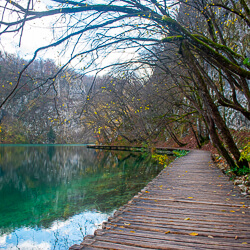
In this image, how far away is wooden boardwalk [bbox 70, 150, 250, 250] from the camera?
2426 millimetres

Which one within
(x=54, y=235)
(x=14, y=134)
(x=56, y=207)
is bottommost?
(x=54, y=235)

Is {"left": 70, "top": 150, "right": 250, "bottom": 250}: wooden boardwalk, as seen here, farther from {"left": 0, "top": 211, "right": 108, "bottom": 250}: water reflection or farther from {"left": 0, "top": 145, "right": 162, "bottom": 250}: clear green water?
{"left": 0, "top": 145, "right": 162, "bottom": 250}: clear green water

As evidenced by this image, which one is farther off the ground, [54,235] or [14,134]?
[14,134]

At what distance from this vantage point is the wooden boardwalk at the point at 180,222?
2.43 meters

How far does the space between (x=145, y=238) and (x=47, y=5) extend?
3833 mm

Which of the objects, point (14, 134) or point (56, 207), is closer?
point (56, 207)

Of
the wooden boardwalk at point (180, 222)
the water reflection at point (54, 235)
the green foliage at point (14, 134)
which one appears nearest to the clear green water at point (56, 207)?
the water reflection at point (54, 235)

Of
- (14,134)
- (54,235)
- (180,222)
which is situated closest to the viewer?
(180,222)

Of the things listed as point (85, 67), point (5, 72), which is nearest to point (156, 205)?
point (85, 67)

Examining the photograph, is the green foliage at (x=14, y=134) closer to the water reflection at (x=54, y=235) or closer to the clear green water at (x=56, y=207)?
the clear green water at (x=56, y=207)

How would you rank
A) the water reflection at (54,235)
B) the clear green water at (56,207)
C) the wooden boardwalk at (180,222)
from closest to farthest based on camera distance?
the wooden boardwalk at (180,222) → the water reflection at (54,235) → the clear green water at (56,207)

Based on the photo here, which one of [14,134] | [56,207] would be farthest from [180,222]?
[14,134]

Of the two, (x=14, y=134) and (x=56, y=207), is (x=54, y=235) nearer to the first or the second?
(x=56, y=207)

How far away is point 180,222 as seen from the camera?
3.09 m
